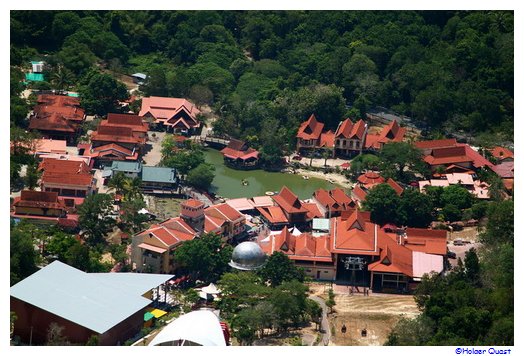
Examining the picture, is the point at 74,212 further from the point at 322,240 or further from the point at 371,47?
the point at 371,47

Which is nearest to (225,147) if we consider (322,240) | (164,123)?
(164,123)

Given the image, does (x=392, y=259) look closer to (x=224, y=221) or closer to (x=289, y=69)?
(x=224, y=221)

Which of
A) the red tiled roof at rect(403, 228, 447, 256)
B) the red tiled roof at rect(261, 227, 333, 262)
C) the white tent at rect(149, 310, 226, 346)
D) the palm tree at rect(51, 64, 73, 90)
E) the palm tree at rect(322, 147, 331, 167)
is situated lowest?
the white tent at rect(149, 310, 226, 346)

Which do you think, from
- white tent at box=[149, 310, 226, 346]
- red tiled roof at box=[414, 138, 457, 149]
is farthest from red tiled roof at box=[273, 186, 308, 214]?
white tent at box=[149, 310, 226, 346]

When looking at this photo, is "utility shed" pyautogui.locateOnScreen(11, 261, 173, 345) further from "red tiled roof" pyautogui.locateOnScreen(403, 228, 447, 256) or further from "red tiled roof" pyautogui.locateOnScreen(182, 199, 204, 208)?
"red tiled roof" pyautogui.locateOnScreen(403, 228, 447, 256)

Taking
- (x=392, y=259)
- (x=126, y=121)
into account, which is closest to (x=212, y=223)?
(x=392, y=259)

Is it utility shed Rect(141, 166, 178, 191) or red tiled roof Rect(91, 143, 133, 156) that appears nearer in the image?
utility shed Rect(141, 166, 178, 191)

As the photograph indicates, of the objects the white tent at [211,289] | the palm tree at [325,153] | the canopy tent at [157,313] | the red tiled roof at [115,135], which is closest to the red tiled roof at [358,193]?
the palm tree at [325,153]
